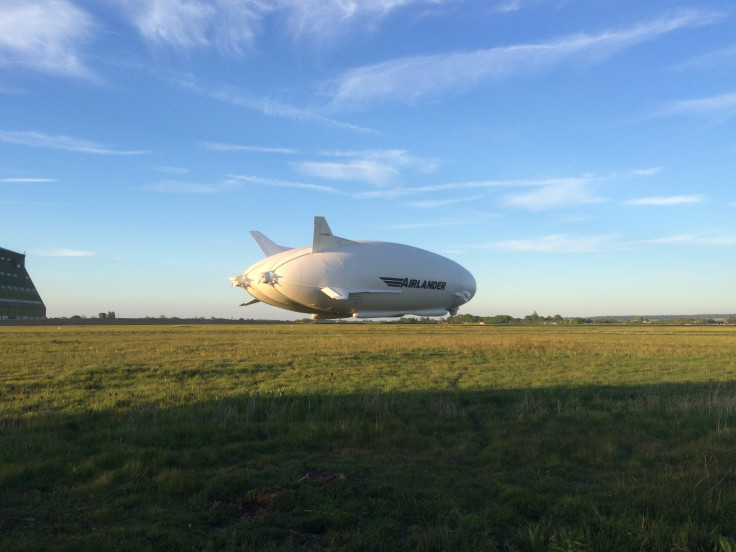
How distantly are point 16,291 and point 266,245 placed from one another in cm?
12978

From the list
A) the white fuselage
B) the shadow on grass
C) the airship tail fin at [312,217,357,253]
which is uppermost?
the airship tail fin at [312,217,357,253]

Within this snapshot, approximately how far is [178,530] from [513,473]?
4955 mm

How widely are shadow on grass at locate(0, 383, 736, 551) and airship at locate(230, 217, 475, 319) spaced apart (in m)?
6.41

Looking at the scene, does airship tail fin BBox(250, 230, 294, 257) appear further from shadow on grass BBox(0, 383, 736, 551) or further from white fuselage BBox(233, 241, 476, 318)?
shadow on grass BBox(0, 383, 736, 551)

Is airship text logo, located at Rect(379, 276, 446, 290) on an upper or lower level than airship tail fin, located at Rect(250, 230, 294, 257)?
lower

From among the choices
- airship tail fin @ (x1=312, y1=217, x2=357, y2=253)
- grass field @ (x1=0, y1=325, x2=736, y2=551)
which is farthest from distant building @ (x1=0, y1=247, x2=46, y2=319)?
grass field @ (x1=0, y1=325, x2=736, y2=551)

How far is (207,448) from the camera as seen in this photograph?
959 centimetres

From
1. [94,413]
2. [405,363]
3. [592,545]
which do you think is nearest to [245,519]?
[592,545]

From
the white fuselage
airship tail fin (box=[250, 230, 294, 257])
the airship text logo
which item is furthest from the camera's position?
airship tail fin (box=[250, 230, 294, 257])

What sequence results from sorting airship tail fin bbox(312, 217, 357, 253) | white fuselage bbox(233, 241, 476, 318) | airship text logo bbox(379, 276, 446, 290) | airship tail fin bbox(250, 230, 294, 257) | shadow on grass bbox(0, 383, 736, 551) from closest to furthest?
shadow on grass bbox(0, 383, 736, 551), white fuselage bbox(233, 241, 476, 318), airship tail fin bbox(312, 217, 357, 253), airship text logo bbox(379, 276, 446, 290), airship tail fin bbox(250, 230, 294, 257)

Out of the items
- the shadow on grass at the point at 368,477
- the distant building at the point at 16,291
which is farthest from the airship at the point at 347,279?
the distant building at the point at 16,291

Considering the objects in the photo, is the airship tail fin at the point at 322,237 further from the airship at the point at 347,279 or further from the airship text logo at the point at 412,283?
the airship text logo at the point at 412,283

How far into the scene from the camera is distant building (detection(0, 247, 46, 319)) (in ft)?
393

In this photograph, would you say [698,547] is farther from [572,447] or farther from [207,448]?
[207,448]
